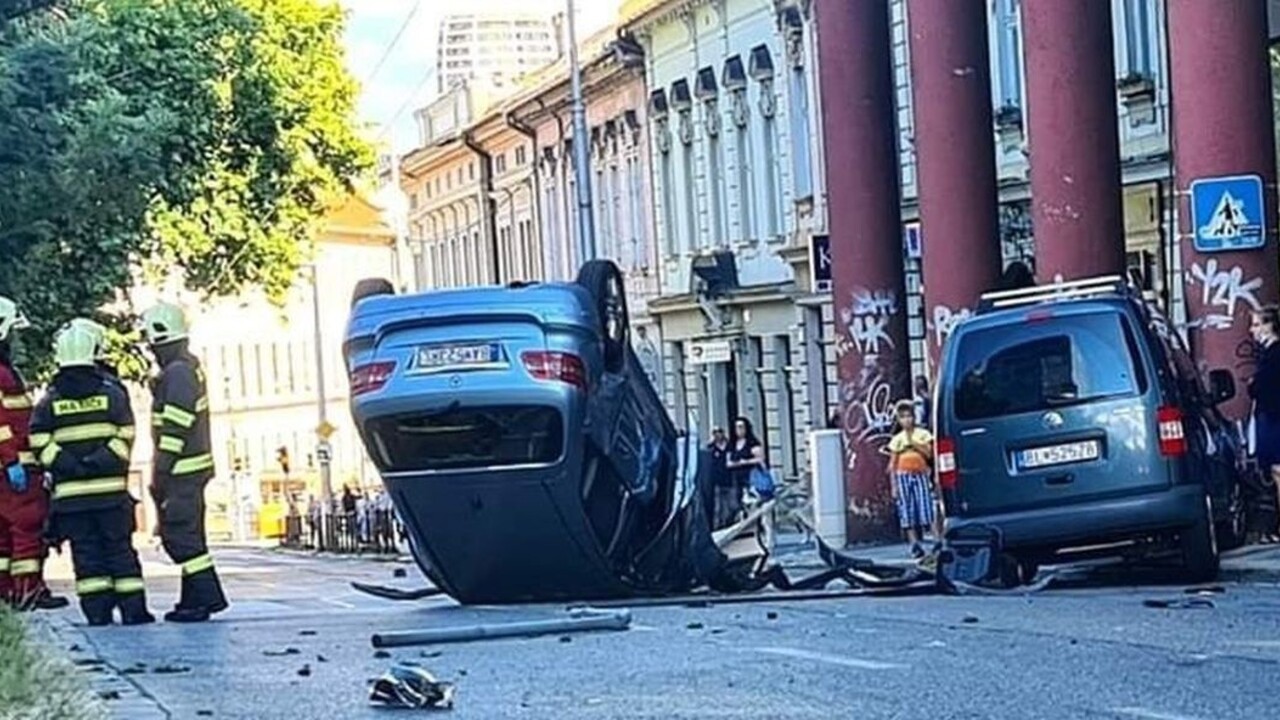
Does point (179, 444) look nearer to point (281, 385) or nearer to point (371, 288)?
point (371, 288)

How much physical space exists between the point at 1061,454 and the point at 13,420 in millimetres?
6610

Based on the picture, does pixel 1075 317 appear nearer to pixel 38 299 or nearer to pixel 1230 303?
pixel 1230 303

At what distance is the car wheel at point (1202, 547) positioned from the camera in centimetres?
1797

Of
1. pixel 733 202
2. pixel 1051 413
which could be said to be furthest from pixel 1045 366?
pixel 733 202

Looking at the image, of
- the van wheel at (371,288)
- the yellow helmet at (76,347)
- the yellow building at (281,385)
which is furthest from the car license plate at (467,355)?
the yellow building at (281,385)

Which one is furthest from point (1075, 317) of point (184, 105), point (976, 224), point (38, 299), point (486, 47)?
point (486, 47)

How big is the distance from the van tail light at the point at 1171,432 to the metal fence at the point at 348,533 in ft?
115

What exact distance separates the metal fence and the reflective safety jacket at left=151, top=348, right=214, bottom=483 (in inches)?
1371

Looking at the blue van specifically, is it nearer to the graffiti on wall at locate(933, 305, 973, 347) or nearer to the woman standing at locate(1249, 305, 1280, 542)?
the woman standing at locate(1249, 305, 1280, 542)

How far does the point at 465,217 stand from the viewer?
75125 mm

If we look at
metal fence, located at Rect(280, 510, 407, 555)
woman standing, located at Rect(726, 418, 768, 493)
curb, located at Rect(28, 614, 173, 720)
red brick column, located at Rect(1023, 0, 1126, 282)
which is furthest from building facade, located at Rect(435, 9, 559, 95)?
curb, located at Rect(28, 614, 173, 720)

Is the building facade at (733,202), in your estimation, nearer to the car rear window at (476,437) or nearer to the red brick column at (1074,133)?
the red brick column at (1074,133)

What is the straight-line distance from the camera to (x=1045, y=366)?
59.9ft

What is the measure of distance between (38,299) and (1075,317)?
18.9 meters
